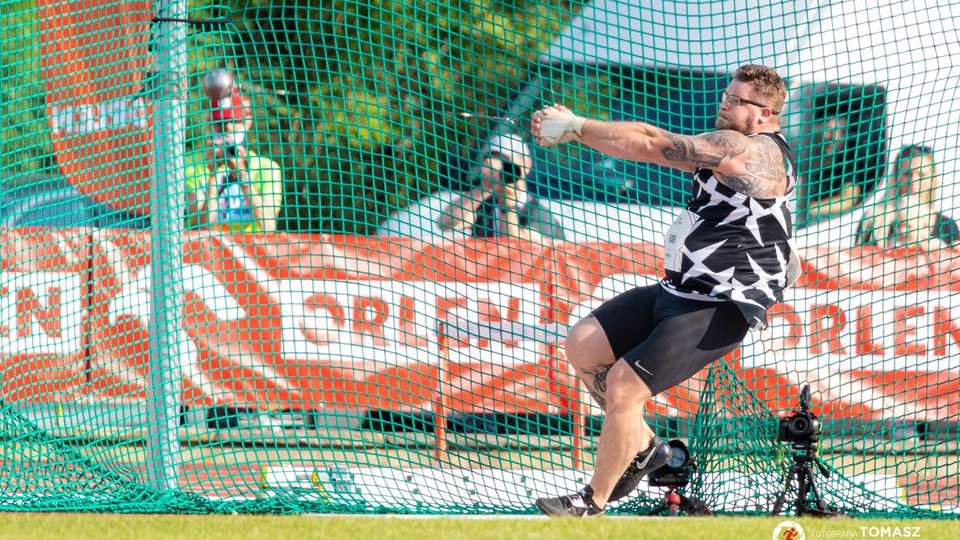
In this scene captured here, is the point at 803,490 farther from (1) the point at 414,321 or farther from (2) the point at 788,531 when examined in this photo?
(1) the point at 414,321

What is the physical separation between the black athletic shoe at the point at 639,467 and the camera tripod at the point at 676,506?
0.39 meters

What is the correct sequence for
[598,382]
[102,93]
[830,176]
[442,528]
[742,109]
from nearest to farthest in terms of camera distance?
[442,528], [742,109], [598,382], [102,93], [830,176]

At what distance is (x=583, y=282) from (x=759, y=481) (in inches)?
69.4

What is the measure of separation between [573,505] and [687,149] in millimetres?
1474

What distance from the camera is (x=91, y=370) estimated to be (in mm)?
6680

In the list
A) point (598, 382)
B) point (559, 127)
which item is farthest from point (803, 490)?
point (559, 127)

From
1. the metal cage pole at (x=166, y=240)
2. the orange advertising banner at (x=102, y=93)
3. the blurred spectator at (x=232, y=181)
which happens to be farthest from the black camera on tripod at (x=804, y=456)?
the orange advertising banner at (x=102, y=93)

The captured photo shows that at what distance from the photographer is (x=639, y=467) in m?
5.02

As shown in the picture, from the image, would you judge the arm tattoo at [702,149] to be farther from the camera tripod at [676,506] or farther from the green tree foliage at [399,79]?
the green tree foliage at [399,79]

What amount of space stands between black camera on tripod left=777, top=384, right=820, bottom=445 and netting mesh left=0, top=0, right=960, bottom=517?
0.25 meters

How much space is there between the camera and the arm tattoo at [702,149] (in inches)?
179

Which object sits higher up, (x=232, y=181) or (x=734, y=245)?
(x=232, y=181)

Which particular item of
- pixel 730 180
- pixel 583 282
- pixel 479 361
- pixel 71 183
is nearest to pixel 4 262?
pixel 71 183

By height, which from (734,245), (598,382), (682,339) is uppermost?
(734,245)
